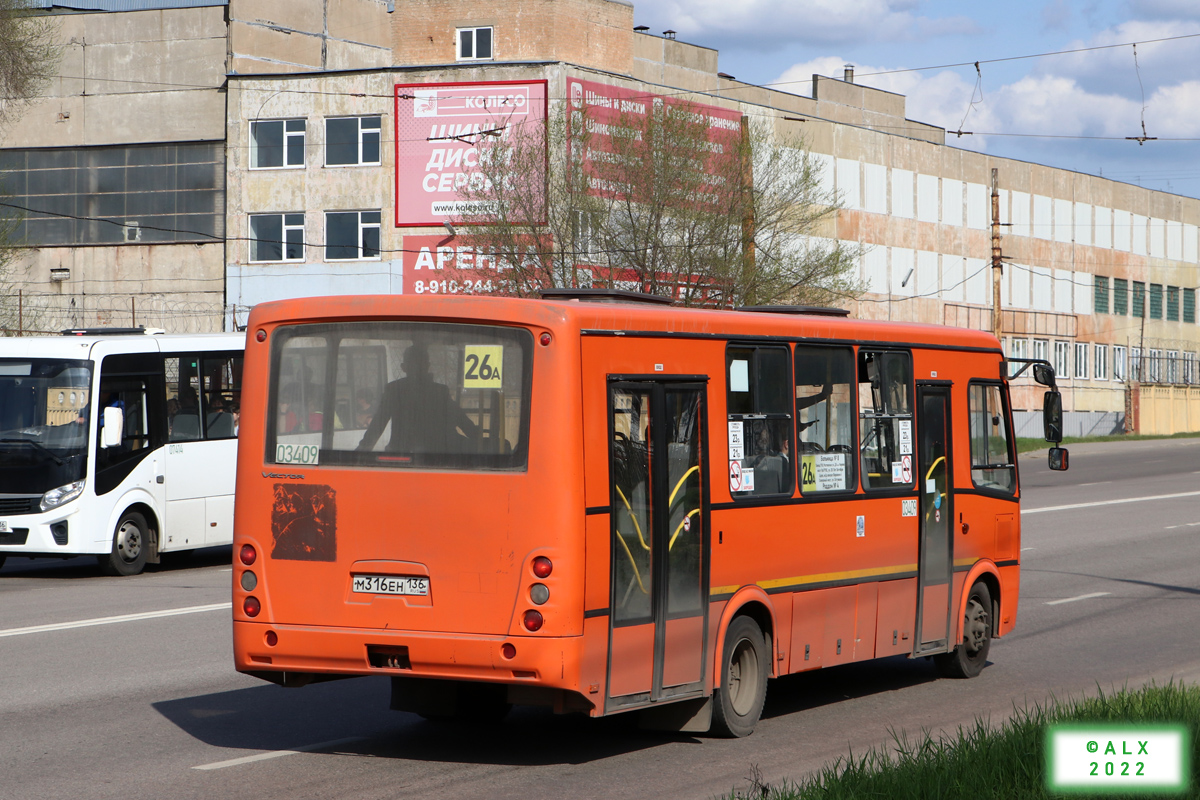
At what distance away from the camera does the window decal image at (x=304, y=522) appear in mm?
8188

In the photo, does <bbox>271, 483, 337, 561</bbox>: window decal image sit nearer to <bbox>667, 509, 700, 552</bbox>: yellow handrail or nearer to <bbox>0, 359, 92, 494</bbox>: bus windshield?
<bbox>667, 509, 700, 552</bbox>: yellow handrail

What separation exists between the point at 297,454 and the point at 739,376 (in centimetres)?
272

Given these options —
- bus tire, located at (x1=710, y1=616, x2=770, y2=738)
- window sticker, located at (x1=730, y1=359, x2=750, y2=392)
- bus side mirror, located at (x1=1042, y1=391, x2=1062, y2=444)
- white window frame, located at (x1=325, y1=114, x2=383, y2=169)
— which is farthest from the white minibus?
white window frame, located at (x1=325, y1=114, x2=383, y2=169)

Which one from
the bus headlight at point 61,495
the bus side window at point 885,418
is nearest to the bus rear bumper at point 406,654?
the bus side window at point 885,418

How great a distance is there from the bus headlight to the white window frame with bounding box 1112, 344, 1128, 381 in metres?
68.8

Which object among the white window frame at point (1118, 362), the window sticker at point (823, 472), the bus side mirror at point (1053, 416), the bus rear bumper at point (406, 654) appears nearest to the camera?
the bus rear bumper at point (406, 654)

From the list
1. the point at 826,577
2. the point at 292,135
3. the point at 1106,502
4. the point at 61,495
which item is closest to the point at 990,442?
the point at 826,577

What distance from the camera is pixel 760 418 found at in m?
9.38

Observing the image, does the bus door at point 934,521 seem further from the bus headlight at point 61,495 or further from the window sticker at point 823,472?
the bus headlight at point 61,495

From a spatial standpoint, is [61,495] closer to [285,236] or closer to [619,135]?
[619,135]

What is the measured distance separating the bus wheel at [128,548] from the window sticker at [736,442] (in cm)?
1131

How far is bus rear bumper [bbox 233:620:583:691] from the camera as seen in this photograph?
7.69 meters

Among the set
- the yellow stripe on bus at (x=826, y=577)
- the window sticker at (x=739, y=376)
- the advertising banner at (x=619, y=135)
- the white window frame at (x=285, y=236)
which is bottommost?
the yellow stripe on bus at (x=826, y=577)

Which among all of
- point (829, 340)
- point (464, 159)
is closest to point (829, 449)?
point (829, 340)
